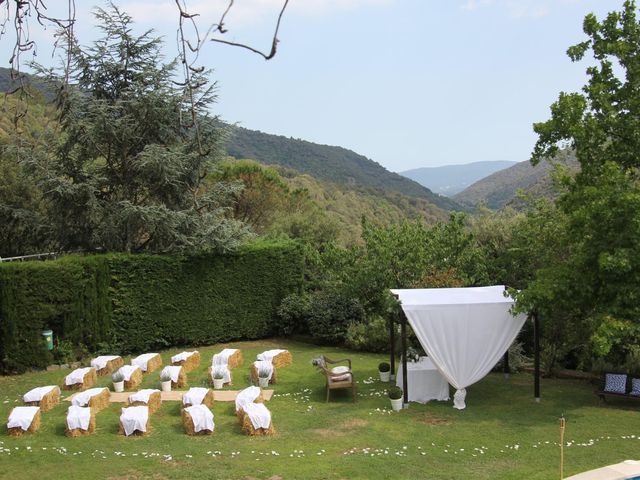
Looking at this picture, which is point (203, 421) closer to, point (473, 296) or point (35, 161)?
point (473, 296)

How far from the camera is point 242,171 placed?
33.8 m

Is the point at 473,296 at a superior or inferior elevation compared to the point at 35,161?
inferior

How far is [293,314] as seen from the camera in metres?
20.2

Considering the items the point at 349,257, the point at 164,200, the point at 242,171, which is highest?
the point at 242,171

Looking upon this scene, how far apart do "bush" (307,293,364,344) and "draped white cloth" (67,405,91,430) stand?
9.32 meters

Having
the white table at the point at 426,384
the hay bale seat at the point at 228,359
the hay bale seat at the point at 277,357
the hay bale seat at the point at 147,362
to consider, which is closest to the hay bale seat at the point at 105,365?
the hay bale seat at the point at 147,362

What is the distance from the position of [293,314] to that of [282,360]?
3.93 metres

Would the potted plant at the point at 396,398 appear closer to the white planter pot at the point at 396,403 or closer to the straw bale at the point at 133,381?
the white planter pot at the point at 396,403

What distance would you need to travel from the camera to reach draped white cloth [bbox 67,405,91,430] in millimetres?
10688

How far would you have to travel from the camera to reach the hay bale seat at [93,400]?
38.5 feet

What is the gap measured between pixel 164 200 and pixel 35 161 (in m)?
3.94

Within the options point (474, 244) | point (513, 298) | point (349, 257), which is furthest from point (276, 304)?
point (513, 298)

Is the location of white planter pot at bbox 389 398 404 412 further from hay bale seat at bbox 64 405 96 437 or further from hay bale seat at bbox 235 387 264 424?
hay bale seat at bbox 64 405 96 437

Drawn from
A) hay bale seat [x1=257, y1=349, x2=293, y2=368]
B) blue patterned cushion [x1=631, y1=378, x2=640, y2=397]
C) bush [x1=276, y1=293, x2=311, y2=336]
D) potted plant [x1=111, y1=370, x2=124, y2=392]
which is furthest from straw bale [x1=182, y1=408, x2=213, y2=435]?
bush [x1=276, y1=293, x2=311, y2=336]
